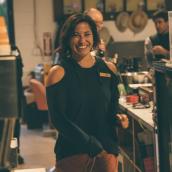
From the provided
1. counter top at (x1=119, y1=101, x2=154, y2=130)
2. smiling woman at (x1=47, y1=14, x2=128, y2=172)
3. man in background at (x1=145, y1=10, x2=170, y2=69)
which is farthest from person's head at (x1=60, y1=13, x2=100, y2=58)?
man in background at (x1=145, y1=10, x2=170, y2=69)

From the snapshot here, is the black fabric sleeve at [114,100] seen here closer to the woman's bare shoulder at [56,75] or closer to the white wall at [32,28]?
the woman's bare shoulder at [56,75]

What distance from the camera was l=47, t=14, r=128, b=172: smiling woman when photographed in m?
2.53

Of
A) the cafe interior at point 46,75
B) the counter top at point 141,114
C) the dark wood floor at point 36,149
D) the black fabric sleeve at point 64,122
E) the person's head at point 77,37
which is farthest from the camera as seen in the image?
the dark wood floor at point 36,149

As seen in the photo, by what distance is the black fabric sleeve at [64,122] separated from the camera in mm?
2492

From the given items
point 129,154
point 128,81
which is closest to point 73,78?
point 129,154

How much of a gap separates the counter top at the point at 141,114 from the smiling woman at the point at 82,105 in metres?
0.59

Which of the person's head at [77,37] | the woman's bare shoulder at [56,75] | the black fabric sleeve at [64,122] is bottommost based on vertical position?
the black fabric sleeve at [64,122]

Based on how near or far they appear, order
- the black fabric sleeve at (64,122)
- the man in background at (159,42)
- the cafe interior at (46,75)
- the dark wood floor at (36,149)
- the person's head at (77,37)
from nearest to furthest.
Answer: the cafe interior at (46,75) < the black fabric sleeve at (64,122) < the person's head at (77,37) < the man in background at (159,42) < the dark wood floor at (36,149)

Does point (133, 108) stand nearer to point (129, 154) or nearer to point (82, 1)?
point (129, 154)

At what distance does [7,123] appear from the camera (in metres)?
1.77

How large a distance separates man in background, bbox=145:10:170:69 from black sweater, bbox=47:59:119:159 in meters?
2.19

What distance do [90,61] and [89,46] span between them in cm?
8

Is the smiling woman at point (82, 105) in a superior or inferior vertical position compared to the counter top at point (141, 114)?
superior

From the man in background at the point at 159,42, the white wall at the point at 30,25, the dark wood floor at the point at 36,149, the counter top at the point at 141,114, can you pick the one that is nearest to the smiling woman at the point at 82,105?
the counter top at the point at 141,114
